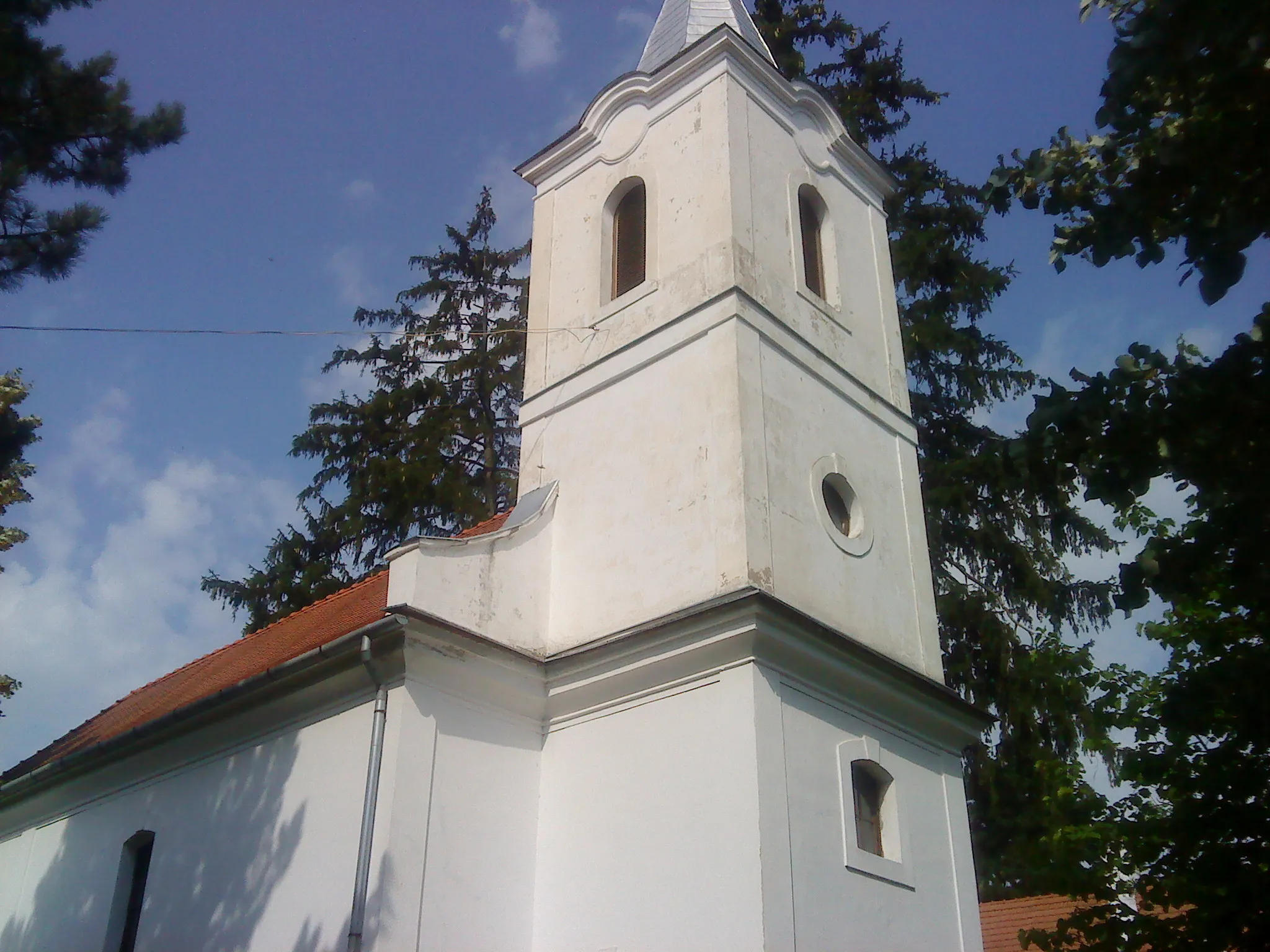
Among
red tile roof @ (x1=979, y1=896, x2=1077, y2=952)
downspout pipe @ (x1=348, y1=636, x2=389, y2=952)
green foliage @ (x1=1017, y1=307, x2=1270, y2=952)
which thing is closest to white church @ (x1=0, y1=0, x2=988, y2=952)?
downspout pipe @ (x1=348, y1=636, x2=389, y2=952)

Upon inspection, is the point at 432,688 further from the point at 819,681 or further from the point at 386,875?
the point at 819,681

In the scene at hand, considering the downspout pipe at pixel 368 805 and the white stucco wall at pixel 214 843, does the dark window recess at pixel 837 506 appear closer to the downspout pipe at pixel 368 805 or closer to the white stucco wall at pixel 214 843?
the downspout pipe at pixel 368 805

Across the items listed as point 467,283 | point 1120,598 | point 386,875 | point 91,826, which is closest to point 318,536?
point 467,283

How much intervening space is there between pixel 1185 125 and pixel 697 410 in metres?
5.90

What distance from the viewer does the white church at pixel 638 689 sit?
9.69 metres

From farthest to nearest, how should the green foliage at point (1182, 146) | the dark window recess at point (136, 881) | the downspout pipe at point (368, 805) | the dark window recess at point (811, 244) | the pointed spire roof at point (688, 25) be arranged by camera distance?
1. the pointed spire roof at point (688, 25)
2. the dark window recess at point (811, 244)
3. the dark window recess at point (136, 881)
4. the downspout pipe at point (368, 805)
5. the green foliage at point (1182, 146)

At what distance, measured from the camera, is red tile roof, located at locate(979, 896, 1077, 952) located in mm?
18453

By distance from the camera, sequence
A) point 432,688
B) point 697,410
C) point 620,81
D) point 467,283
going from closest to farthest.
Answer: point 432,688, point 697,410, point 620,81, point 467,283

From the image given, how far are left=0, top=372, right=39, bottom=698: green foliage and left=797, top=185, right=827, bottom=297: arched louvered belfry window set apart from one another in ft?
26.6

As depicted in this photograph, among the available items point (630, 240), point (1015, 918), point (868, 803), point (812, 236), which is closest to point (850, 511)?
point (868, 803)

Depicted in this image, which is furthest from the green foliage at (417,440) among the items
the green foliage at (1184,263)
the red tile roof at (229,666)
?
the green foliage at (1184,263)

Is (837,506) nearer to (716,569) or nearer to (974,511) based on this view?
(716,569)

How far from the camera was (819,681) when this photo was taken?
10.5m

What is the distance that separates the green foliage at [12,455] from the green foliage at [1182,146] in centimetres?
831
